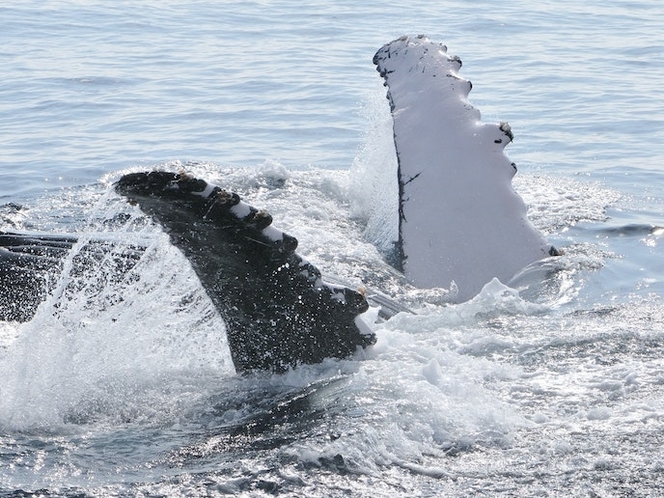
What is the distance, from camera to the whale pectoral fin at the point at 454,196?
768 cm

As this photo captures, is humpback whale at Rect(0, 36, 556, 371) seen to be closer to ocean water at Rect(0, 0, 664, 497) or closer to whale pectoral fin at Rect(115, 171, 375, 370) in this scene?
whale pectoral fin at Rect(115, 171, 375, 370)

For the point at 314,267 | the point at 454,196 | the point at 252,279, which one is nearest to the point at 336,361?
the point at 314,267

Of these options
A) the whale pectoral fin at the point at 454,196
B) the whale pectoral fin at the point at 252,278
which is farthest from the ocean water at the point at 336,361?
the whale pectoral fin at the point at 454,196

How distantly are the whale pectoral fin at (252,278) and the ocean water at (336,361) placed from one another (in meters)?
0.15

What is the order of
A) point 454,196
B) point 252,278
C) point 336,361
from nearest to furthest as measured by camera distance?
point 252,278
point 336,361
point 454,196

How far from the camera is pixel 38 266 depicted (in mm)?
7102

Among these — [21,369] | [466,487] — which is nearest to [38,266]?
[21,369]

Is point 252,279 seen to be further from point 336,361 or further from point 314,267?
point 336,361

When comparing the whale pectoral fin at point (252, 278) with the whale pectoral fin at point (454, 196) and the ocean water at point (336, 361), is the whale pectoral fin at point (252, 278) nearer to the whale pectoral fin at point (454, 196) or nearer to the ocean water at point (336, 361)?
the ocean water at point (336, 361)

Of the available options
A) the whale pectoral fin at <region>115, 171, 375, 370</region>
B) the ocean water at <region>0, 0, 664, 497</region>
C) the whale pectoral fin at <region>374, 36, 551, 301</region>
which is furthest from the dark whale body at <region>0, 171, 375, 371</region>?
the whale pectoral fin at <region>374, 36, 551, 301</region>

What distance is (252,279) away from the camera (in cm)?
568

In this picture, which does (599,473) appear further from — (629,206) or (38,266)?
(629,206)

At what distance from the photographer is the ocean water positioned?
5.27 metres

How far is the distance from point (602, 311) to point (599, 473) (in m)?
2.70
